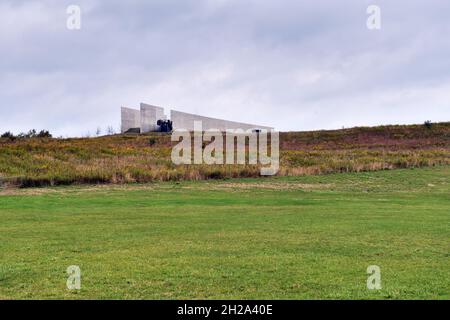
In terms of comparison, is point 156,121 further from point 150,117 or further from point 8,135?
point 8,135

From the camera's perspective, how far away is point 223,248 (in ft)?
39.8

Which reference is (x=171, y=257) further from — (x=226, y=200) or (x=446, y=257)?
(x=226, y=200)

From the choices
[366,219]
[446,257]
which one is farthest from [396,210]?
[446,257]

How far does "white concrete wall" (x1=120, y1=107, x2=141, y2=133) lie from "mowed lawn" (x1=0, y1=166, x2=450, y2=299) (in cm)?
6609

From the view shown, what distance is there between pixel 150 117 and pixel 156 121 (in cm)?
148

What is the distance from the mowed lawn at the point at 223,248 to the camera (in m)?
8.69

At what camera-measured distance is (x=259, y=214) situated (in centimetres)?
1920

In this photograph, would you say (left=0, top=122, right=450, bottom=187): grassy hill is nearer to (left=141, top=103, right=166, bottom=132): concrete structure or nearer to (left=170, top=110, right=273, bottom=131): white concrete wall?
(left=170, top=110, right=273, bottom=131): white concrete wall

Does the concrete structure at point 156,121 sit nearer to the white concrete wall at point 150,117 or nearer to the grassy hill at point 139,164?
the white concrete wall at point 150,117

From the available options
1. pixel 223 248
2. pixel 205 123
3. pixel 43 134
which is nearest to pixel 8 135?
pixel 43 134

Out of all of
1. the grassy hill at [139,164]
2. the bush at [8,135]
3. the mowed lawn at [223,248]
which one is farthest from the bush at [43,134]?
the mowed lawn at [223,248]

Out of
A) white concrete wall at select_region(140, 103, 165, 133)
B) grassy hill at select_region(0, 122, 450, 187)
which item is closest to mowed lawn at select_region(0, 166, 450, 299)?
grassy hill at select_region(0, 122, 450, 187)

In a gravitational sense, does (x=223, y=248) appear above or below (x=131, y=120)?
below
